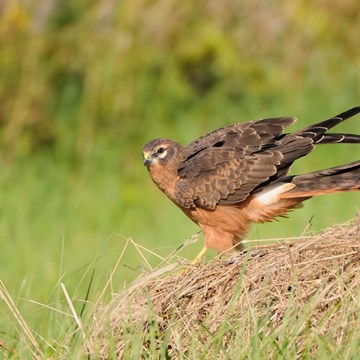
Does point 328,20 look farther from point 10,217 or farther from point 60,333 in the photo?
point 60,333

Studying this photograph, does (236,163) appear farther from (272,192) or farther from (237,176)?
(272,192)

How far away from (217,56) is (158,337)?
8686 mm

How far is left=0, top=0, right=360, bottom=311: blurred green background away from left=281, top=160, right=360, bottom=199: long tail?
14.7ft

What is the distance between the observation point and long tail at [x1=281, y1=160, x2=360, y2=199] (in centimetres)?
608

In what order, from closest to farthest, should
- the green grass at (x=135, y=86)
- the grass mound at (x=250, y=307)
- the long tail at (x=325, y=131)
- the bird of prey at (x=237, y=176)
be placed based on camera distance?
1. the grass mound at (x=250, y=307)
2. the long tail at (x=325, y=131)
3. the bird of prey at (x=237, y=176)
4. the green grass at (x=135, y=86)

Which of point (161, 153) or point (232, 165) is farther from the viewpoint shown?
point (161, 153)

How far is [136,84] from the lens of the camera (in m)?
12.8

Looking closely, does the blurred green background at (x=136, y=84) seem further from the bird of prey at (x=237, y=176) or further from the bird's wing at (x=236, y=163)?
the bird's wing at (x=236, y=163)

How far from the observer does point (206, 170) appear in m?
6.64

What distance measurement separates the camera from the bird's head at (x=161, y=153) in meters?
6.73

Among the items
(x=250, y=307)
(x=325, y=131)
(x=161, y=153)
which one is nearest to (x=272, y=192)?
(x=325, y=131)

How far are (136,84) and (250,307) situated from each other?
8.30 meters

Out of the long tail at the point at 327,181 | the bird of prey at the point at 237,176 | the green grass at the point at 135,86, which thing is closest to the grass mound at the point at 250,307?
the long tail at the point at 327,181

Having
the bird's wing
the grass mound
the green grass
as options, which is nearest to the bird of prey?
the bird's wing
